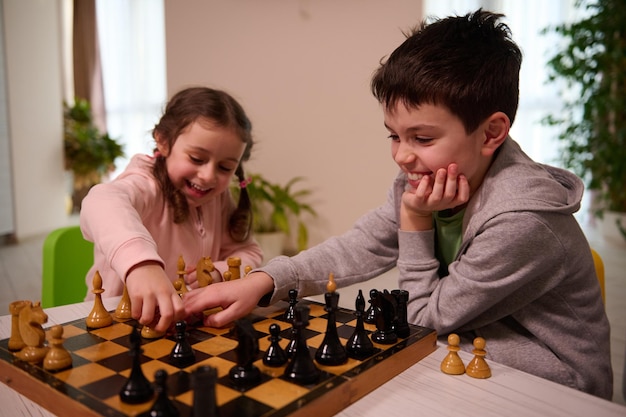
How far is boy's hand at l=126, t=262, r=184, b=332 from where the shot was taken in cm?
91

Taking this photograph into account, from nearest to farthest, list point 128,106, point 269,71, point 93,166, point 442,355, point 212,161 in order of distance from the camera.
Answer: point 442,355
point 212,161
point 269,71
point 93,166
point 128,106

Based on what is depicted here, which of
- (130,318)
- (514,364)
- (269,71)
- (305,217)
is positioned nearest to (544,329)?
(514,364)

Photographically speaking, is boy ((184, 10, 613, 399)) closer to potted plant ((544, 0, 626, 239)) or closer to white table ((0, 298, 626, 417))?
white table ((0, 298, 626, 417))

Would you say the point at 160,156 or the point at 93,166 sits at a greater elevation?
the point at 160,156

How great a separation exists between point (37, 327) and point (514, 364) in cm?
84

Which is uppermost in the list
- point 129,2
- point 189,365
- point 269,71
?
point 129,2

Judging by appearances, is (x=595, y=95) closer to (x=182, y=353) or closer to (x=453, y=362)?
(x=453, y=362)

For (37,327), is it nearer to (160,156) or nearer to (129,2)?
(160,156)

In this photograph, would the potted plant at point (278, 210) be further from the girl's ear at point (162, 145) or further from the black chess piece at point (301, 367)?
the black chess piece at point (301, 367)

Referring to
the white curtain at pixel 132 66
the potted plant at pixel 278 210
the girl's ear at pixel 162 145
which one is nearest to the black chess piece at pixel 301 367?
the girl's ear at pixel 162 145

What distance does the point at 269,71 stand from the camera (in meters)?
3.65

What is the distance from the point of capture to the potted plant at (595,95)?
3570 mm

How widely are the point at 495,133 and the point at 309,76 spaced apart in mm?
2528

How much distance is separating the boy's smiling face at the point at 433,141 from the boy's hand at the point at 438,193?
0.02 m
